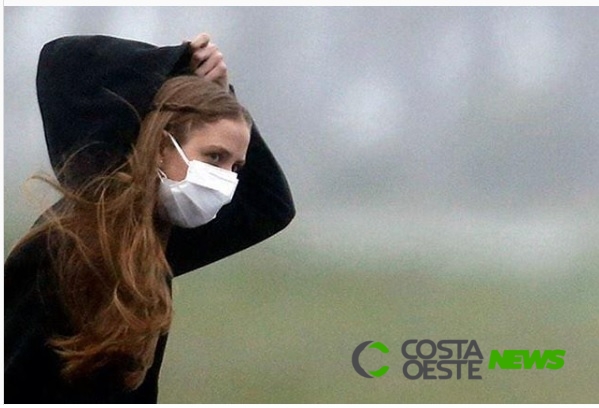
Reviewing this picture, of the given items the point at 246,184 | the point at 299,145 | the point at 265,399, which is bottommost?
the point at 265,399

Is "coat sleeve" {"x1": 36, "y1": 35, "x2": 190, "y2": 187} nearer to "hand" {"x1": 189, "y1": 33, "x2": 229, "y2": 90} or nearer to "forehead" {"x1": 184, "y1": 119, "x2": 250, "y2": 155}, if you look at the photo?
"hand" {"x1": 189, "y1": 33, "x2": 229, "y2": 90}

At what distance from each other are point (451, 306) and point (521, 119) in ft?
1.67

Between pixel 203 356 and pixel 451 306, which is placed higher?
pixel 451 306

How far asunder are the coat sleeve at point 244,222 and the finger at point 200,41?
11.3 inches

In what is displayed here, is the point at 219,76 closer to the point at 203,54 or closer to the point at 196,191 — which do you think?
the point at 203,54

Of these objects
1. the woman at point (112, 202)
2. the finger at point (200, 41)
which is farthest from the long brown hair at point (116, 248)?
the finger at point (200, 41)

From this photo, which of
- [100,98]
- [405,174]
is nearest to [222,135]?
[100,98]

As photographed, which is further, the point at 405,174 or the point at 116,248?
the point at 405,174

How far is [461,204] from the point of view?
1.99m

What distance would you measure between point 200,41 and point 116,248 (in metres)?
0.56

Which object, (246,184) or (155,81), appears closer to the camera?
(155,81)

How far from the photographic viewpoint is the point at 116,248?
74.8 inches

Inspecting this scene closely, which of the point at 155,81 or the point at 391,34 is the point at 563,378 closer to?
the point at 391,34
